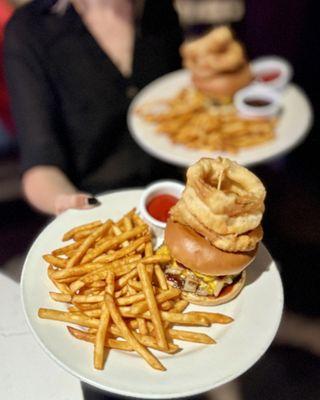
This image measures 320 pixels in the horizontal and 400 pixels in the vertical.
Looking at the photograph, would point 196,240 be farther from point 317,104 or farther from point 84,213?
point 317,104

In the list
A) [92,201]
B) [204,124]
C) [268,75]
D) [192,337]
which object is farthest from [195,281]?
[268,75]

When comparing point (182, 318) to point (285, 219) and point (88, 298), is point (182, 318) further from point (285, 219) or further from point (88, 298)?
point (285, 219)

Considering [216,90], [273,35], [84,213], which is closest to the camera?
[84,213]

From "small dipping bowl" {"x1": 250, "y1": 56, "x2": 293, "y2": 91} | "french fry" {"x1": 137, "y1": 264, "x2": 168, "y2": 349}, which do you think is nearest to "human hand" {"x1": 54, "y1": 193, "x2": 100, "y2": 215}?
"french fry" {"x1": 137, "y1": 264, "x2": 168, "y2": 349}

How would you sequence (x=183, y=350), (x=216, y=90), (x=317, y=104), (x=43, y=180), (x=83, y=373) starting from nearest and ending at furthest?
(x=83, y=373), (x=183, y=350), (x=43, y=180), (x=216, y=90), (x=317, y=104)

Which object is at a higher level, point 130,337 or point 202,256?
point 202,256

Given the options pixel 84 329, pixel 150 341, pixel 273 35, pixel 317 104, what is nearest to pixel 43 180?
pixel 84 329

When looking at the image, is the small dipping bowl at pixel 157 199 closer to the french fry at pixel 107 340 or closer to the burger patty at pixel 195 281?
the burger patty at pixel 195 281
